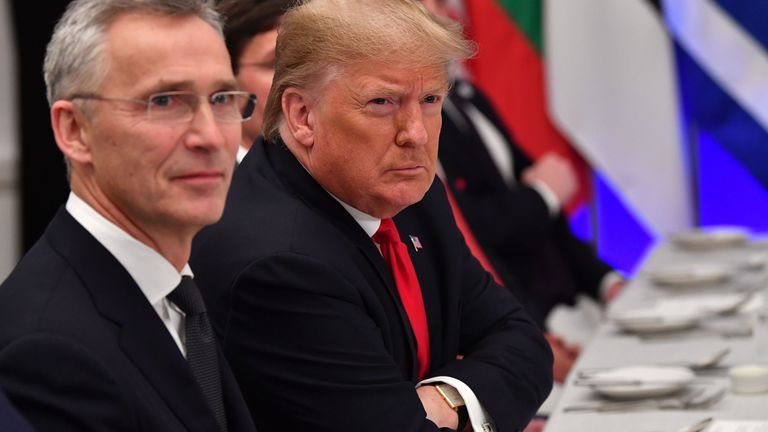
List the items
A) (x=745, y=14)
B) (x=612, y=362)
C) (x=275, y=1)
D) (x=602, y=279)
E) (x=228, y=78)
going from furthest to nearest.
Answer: (x=745, y=14), (x=602, y=279), (x=612, y=362), (x=275, y=1), (x=228, y=78)

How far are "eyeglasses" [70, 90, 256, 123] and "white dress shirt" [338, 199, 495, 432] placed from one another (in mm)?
Answer: 431

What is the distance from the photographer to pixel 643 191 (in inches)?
233

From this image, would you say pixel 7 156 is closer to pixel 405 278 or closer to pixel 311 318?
pixel 405 278

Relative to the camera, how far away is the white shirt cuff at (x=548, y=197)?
15.1 feet

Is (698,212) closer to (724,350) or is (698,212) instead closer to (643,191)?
(643,191)

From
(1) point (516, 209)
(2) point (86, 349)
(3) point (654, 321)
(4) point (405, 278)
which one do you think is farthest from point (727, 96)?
(2) point (86, 349)

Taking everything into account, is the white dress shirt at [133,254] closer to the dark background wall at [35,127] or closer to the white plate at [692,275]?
the white plate at [692,275]

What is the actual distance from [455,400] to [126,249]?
0.72 m

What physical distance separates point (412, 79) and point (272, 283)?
393 mm

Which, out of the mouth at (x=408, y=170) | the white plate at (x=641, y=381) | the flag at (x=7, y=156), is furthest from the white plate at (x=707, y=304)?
the flag at (x=7, y=156)

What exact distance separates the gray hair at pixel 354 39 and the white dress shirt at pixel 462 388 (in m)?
0.24

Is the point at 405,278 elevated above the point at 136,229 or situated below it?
below

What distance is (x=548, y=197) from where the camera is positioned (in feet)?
15.3

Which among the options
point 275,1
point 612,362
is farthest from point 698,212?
point 275,1
